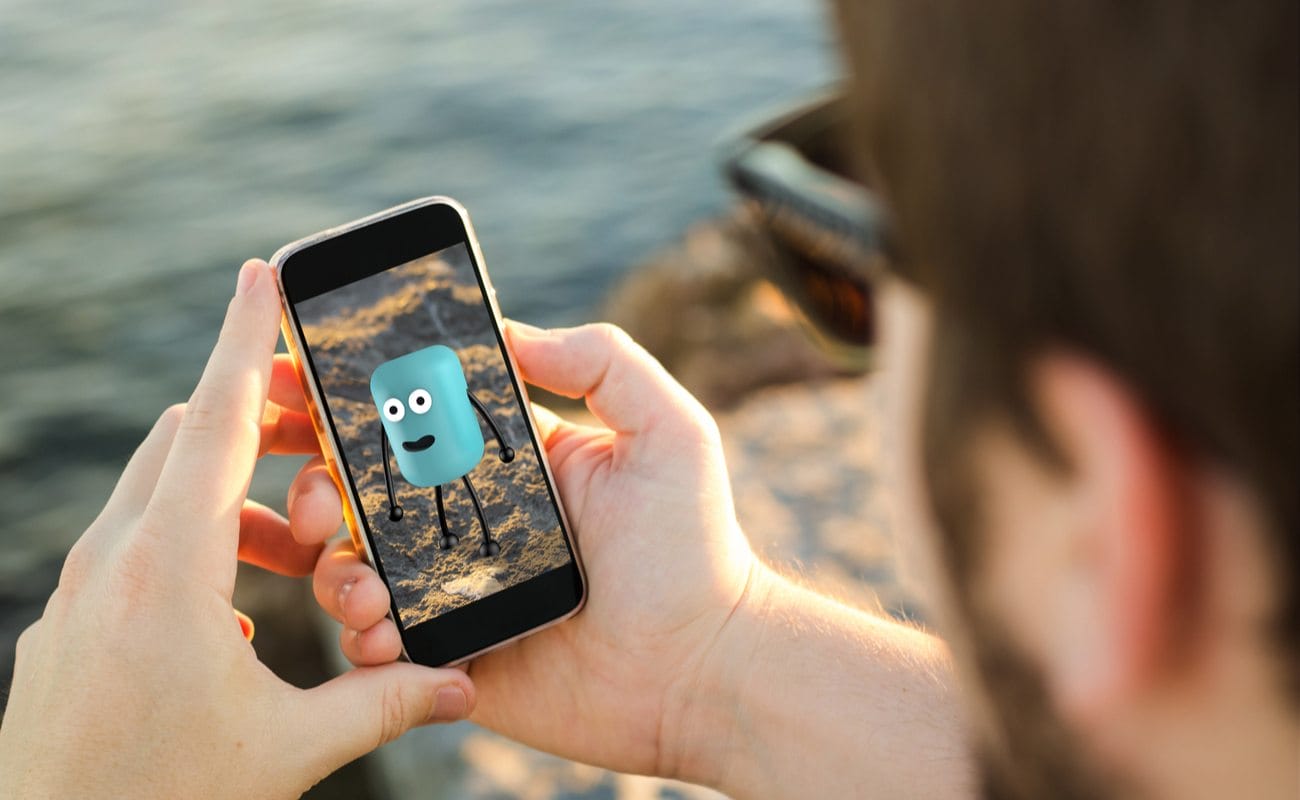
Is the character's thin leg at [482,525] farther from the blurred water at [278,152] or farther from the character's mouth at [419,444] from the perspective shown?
the blurred water at [278,152]

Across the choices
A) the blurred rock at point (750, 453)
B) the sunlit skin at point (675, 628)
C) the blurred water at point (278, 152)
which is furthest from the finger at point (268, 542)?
the blurred water at point (278, 152)

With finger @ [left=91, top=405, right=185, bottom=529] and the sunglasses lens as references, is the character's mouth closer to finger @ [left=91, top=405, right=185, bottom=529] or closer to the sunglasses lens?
finger @ [left=91, top=405, right=185, bottom=529]

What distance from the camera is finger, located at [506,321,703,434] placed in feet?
6.66

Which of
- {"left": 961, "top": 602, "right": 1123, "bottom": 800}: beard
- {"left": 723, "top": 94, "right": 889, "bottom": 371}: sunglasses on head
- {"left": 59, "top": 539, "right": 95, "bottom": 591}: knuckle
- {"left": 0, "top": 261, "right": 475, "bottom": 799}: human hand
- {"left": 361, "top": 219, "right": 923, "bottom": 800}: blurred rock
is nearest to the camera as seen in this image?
{"left": 961, "top": 602, "right": 1123, "bottom": 800}: beard

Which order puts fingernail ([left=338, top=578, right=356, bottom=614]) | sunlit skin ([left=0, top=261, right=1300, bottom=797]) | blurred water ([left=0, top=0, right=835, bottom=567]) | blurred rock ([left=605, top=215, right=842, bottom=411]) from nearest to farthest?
sunlit skin ([left=0, top=261, right=1300, bottom=797]) → fingernail ([left=338, top=578, right=356, bottom=614]) → blurred rock ([left=605, top=215, right=842, bottom=411]) → blurred water ([left=0, top=0, right=835, bottom=567])

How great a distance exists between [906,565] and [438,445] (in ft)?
3.01

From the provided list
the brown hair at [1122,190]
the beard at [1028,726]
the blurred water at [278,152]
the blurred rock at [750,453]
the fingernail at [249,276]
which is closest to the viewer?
the brown hair at [1122,190]

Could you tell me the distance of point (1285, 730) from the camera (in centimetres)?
81

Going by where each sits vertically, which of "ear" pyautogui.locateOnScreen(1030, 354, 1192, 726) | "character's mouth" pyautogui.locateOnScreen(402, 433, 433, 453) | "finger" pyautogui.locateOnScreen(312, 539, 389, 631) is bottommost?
"finger" pyautogui.locateOnScreen(312, 539, 389, 631)

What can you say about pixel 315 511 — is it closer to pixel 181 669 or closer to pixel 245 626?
pixel 245 626

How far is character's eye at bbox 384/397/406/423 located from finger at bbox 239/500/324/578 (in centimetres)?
30

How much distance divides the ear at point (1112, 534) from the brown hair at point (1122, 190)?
20 millimetres

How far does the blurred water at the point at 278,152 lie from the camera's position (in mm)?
6883

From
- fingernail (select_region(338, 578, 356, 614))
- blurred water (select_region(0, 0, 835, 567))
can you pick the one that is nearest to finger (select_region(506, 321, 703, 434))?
fingernail (select_region(338, 578, 356, 614))
